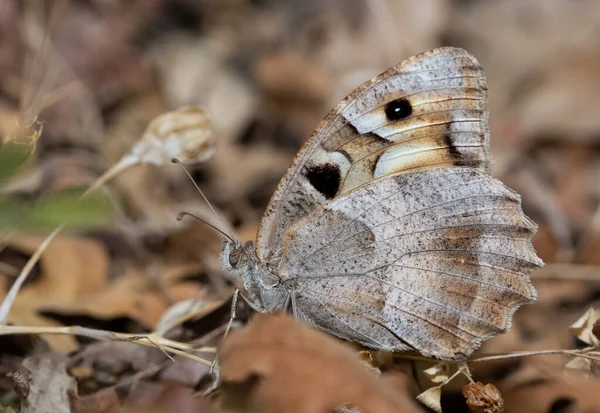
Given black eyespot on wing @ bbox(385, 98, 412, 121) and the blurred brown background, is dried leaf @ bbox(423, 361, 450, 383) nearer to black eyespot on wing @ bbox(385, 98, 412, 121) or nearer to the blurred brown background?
the blurred brown background

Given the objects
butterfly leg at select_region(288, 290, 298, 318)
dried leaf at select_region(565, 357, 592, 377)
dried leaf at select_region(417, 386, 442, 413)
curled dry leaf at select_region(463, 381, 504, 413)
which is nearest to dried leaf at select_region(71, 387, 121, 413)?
butterfly leg at select_region(288, 290, 298, 318)

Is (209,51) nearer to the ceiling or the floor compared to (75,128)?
nearer to the ceiling

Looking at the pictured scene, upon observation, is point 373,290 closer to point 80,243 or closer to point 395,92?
point 395,92

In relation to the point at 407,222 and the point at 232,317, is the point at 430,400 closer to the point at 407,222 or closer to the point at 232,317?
the point at 407,222

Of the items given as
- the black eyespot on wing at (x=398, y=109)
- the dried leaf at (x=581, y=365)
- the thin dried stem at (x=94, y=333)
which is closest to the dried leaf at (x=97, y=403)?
the thin dried stem at (x=94, y=333)

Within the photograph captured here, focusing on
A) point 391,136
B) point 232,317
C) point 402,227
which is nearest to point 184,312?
point 232,317

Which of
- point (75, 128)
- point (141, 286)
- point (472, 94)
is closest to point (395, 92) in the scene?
point (472, 94)

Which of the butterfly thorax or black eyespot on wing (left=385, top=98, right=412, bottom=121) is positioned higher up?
black eyespot on wing (left=385, top=98, right=412, bottom=121)
